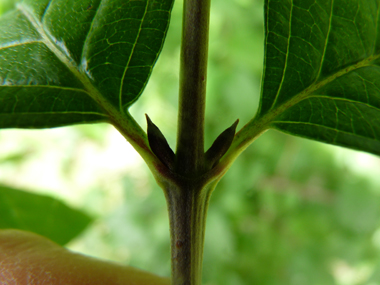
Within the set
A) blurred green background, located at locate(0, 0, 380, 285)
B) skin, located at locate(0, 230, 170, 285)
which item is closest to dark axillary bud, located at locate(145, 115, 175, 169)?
skin, located at locate(0, 230, 170, 285)

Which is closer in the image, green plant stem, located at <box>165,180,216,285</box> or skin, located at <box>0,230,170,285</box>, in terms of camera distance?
green plant stem, located at <box>165,180,216,285</box>

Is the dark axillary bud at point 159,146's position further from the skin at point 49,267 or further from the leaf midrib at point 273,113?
the skin at point 49,267

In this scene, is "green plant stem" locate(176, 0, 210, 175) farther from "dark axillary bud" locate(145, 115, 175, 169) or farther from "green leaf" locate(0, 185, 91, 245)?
"green leaf" locate(0, 185, 91, 245)

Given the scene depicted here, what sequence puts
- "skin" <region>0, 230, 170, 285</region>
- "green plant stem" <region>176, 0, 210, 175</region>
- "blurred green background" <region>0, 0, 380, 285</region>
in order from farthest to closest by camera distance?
"blurred green background" <region>0, 0, 380, 285</region> → "skin" <region>0, 230, 170, 285</region> → "green plant stem" <region>176, 0, 210, 175</region>

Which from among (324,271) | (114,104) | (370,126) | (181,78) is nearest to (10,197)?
(114,104)

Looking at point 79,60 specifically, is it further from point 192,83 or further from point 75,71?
point 192,83

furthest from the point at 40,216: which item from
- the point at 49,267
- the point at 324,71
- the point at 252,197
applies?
the point at 252,197
